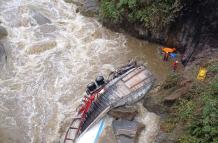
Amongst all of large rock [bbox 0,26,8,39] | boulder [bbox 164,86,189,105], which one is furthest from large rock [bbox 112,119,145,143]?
large rock [bbox 0,26,8,39]

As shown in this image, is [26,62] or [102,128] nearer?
[102,128]

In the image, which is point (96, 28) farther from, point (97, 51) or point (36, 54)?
point (36, 54)

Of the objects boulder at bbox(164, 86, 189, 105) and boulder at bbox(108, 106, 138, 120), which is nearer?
boulder at bbox(164, 86, 189, 105)

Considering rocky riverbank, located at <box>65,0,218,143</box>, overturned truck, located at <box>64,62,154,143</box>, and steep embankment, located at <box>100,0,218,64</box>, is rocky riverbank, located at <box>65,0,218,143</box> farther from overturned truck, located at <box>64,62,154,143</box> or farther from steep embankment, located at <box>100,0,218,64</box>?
overturned truck, located at <box>64,62,154,143</box>

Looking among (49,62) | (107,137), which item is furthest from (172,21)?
(107,137)

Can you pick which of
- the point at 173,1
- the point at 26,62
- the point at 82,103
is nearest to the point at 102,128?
the point at 82,103

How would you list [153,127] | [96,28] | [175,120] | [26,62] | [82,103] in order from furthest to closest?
[96,28] < [26,62] < [82,103] < [153,127] < [175,120]
